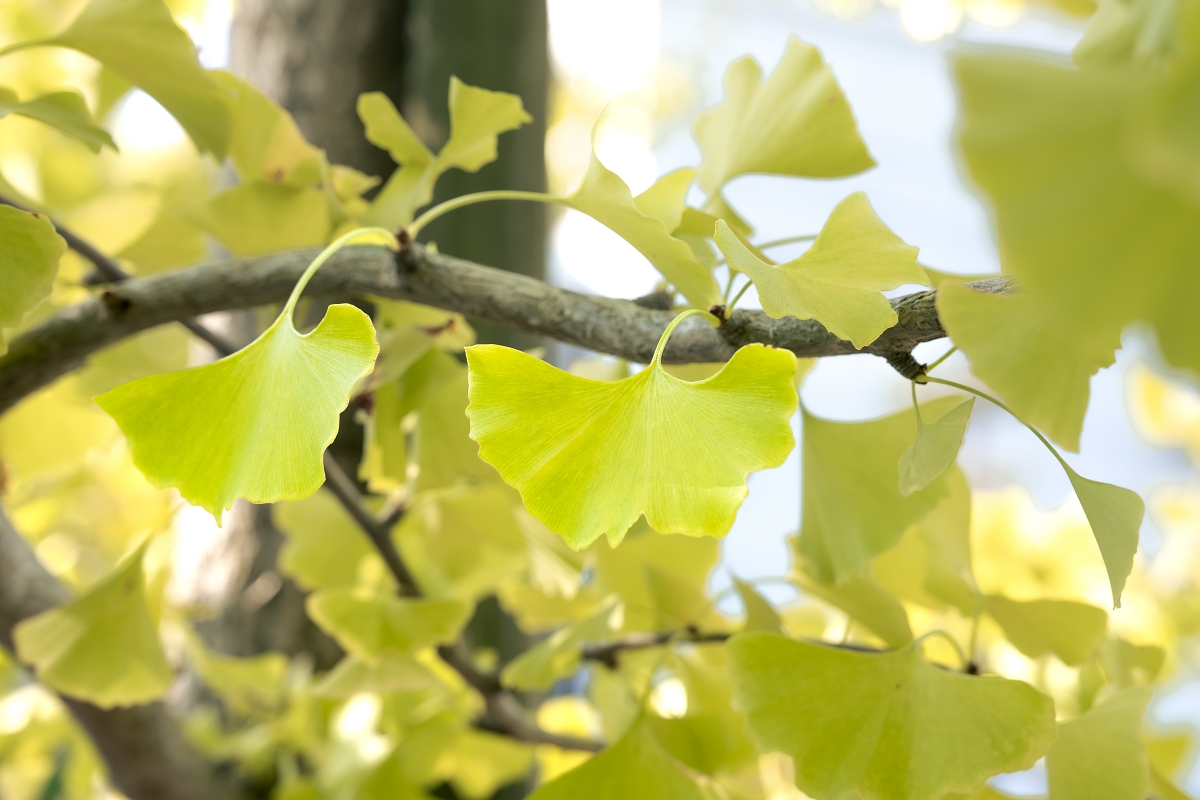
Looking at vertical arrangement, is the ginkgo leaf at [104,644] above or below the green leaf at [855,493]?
below

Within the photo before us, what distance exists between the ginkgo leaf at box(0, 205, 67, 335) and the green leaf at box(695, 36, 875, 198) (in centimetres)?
15

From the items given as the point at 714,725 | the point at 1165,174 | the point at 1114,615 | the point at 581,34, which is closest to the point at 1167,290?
the point at 1165,174

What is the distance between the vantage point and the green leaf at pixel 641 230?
0.15 m

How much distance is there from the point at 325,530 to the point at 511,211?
0.24 m

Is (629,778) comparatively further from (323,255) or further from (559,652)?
(323,255)

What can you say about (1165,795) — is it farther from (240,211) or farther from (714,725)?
(240,211)

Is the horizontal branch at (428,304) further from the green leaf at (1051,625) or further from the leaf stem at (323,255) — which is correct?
the green leaf at (1051,625)

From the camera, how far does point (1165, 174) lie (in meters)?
0.07

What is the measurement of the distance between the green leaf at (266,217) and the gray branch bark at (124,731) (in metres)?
0.19

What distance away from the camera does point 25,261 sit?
16 centimetres

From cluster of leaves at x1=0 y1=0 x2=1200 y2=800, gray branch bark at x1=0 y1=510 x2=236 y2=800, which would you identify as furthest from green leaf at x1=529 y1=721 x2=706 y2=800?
gray branch bark at x1=0 y1=510 x2=236 y2=800

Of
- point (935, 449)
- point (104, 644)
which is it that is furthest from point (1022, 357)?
point (104, 644)

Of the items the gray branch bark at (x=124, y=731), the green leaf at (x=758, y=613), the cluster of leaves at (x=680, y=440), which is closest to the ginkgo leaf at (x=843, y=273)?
the cluster of leaves at (x=680, y=440)

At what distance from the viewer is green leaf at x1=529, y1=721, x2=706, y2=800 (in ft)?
0.68
